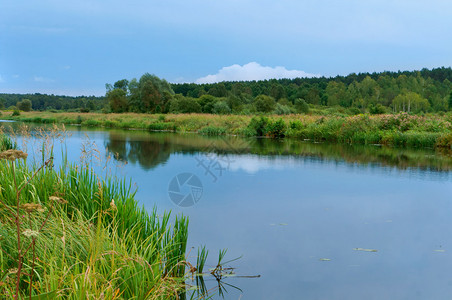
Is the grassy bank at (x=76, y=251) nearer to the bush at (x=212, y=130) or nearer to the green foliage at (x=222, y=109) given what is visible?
the bush at (x=212, y=130)

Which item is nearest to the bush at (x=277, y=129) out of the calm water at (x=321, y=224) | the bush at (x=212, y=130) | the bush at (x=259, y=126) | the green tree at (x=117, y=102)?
the bush at (x=259, y=126)

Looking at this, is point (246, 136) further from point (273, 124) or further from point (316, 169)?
point (316, 169)

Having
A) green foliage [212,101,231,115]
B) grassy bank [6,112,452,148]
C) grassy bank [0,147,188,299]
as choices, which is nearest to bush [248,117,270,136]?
grassy bank [6,112,452,148]

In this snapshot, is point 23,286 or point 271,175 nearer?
point 23,286

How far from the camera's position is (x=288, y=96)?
57.7 metres

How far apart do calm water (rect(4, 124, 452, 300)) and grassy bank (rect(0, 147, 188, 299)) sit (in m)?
0.65

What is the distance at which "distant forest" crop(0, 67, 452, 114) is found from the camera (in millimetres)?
42438

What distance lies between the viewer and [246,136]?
23250mm

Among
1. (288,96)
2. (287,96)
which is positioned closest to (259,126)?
(287,96)

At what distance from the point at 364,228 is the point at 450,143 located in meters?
13.4

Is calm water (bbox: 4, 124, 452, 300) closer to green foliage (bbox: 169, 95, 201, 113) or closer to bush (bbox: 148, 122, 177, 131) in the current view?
bush (bbox: 148, 122, 177, 131)

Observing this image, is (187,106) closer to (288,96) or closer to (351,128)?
(288,96)

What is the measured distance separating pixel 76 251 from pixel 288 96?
56.6 metres

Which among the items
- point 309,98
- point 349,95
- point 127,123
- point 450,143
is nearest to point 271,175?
point 450,143
